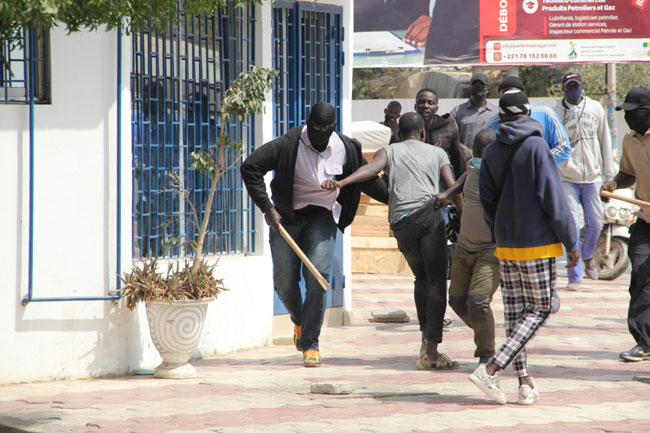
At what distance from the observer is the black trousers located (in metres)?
8.14

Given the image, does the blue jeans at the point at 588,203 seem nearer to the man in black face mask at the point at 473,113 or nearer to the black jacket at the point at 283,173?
the man in black face mask at the point at 473,113

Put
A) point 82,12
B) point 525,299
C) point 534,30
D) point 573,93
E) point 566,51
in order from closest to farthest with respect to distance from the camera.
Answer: point 82,12, point 525,299, point 573,93, point 566,51, point 534,30

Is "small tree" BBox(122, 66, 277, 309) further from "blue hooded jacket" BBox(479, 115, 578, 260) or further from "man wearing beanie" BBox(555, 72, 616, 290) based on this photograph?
"man wearing beanie" BBox(555, 72, 616, 290)

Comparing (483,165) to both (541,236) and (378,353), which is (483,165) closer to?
(541,236)

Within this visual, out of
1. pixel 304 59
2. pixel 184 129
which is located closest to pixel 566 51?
pixel 304 59

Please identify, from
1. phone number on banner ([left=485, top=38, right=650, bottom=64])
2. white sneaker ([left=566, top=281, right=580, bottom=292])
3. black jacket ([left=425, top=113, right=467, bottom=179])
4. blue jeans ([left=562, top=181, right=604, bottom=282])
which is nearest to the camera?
black jacket ([left=425, top=113, right=467, bottom=179])

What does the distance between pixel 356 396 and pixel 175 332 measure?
152 centimetres

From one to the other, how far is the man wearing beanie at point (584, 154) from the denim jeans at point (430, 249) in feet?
15.8

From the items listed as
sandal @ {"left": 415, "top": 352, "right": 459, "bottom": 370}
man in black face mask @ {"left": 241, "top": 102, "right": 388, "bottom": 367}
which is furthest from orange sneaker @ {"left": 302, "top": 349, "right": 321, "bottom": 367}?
sandal @ {"left": 415, "top": 352, "right": 459, "bottom": 370}

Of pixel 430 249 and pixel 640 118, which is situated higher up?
pixel 640 118

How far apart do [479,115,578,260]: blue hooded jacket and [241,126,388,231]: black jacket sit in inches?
65.6

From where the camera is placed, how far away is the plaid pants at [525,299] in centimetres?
649

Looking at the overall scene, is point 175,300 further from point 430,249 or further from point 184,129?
point 430,249

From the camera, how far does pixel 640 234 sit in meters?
8.23
